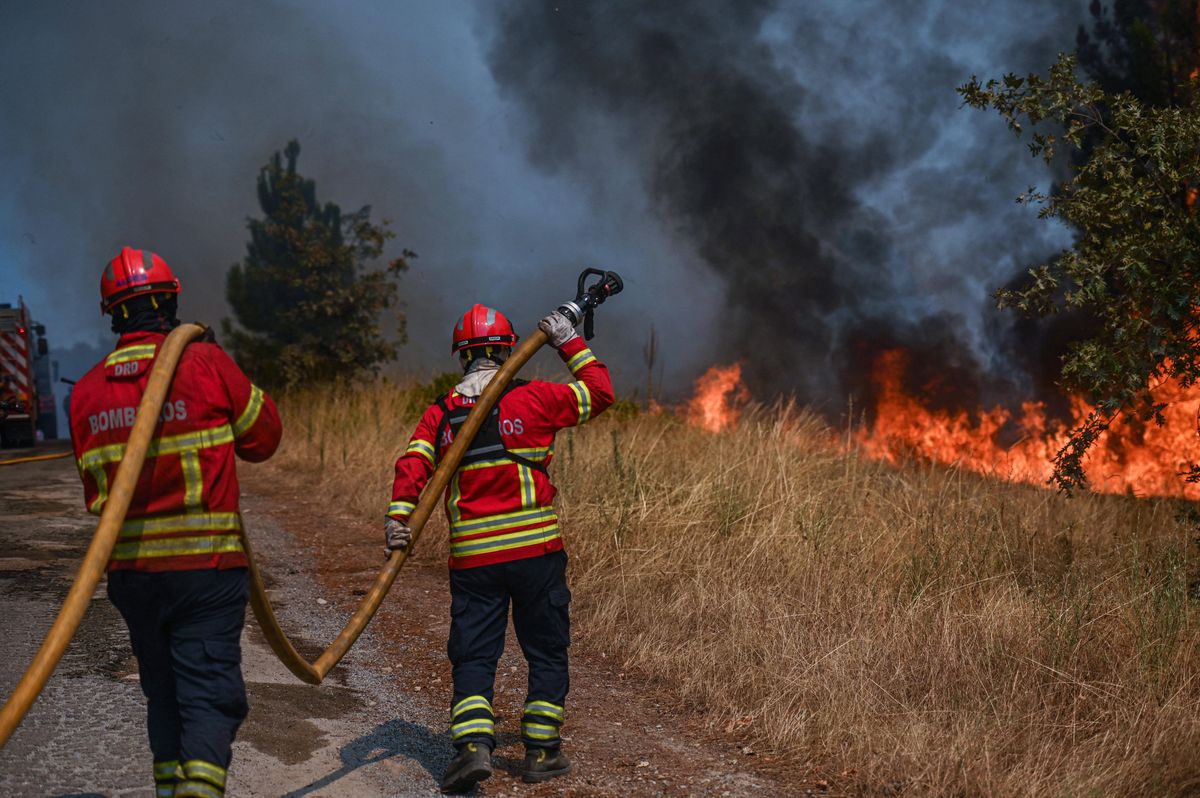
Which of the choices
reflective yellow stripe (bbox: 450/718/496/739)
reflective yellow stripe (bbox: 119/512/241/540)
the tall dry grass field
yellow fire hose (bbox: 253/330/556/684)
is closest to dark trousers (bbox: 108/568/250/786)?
reflective yellow stripe (bbox: 119/512/241/540)

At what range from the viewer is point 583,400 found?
3.91 metres

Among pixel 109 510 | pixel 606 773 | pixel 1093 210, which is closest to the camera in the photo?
pixel 109 510

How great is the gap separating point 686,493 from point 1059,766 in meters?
3.91

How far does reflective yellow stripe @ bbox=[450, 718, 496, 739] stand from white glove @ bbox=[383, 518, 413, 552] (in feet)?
2.22

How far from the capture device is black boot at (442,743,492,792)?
354 centimetres

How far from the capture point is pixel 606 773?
390 centimetres

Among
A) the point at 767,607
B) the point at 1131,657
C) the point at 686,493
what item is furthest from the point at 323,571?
the point at 1131,657

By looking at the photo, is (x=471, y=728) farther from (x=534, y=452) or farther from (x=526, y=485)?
(x=534, y=452)

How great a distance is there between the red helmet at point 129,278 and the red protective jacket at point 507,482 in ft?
3.75

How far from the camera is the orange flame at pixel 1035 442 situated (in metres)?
8.10

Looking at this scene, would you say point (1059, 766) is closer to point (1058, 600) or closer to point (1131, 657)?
point (1131, 657)

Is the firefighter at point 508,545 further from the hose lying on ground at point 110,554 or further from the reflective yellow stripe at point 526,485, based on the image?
the hose lying on ground at point 110,554

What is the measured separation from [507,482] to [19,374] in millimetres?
19993

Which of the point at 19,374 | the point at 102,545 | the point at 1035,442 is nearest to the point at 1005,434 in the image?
the point at 1035,442
